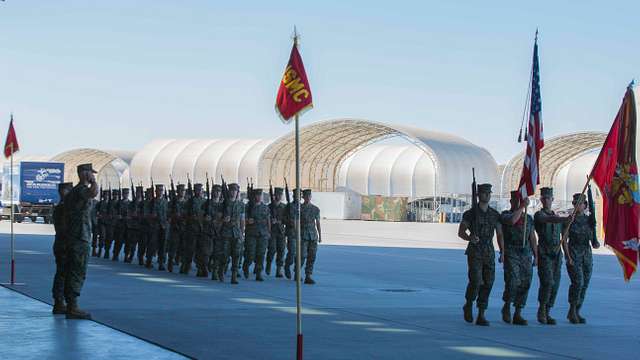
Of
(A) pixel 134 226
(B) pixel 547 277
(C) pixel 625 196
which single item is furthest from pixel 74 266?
(A) pixel 134 226

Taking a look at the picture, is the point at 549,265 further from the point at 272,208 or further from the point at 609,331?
the point at 272,208

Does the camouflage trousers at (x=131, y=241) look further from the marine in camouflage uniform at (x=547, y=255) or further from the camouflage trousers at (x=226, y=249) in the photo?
the marine in camouflage uniform at (x=547, y=255)

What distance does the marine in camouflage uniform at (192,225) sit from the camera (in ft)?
72.2

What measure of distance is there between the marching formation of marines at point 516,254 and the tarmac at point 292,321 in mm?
284

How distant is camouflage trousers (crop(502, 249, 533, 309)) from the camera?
1366 cm

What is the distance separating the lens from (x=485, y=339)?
12.1m

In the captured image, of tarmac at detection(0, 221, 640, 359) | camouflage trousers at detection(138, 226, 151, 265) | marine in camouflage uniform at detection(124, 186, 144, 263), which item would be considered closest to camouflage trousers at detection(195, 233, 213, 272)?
tarmac at detection(0, 221, 640, 359)

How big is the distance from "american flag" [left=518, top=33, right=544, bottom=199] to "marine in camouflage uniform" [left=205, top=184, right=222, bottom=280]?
892cm

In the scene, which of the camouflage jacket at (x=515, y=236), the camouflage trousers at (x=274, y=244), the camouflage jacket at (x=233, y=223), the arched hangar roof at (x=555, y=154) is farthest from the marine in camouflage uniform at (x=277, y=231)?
the arched hangar roof at (x=555, y=154)

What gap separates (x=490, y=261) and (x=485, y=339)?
1.81 metres

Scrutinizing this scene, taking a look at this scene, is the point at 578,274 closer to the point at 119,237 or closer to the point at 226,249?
the point at 226,249

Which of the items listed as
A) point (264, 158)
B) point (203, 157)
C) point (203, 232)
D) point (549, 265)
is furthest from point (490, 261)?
point (203, 157)

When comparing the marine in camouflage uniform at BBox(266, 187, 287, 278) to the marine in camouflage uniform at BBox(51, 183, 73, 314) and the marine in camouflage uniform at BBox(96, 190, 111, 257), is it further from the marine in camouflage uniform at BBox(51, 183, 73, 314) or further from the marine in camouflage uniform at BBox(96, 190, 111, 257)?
the marine in camouflage uniform at BBox(51, 183, 73, 314)

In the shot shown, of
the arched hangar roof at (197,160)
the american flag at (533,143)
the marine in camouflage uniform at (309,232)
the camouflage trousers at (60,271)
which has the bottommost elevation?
the camouflage trousers at (60,271)
